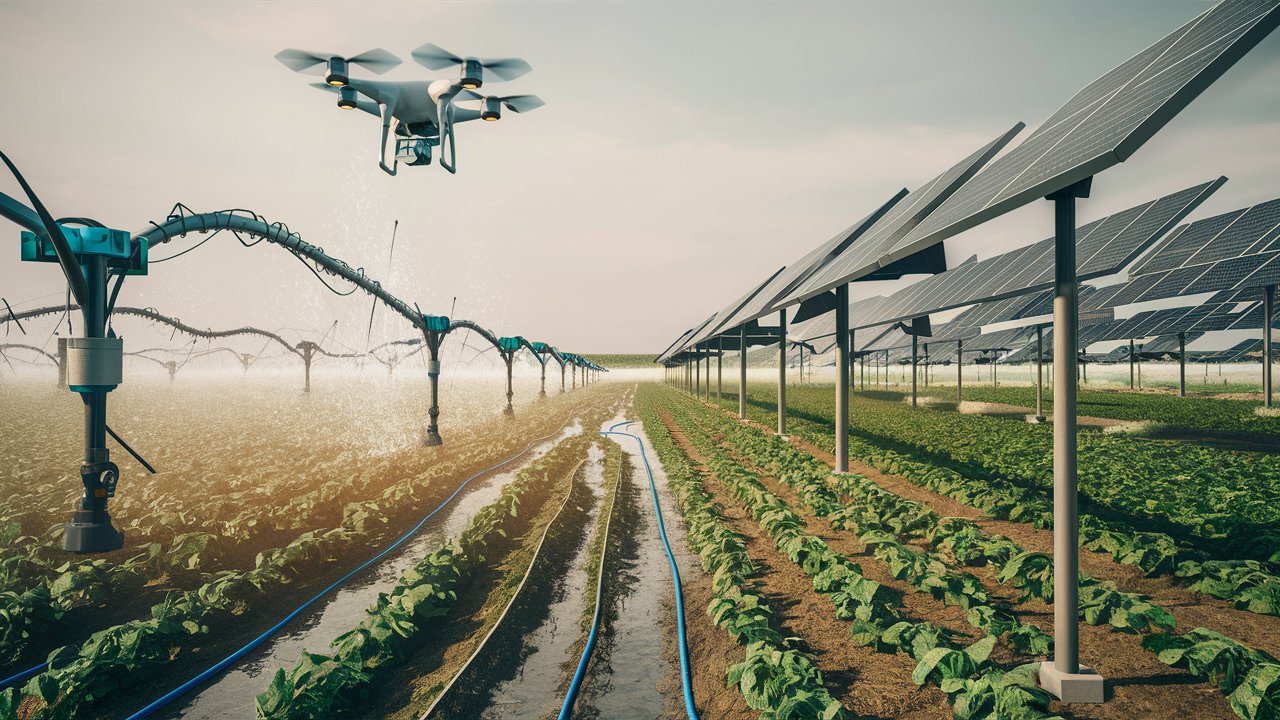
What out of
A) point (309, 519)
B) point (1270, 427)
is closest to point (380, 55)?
point (309, 519)

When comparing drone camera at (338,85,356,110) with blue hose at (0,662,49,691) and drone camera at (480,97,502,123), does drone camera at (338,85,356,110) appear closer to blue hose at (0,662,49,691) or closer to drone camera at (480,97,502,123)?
drone camera at (480,97,502,123)

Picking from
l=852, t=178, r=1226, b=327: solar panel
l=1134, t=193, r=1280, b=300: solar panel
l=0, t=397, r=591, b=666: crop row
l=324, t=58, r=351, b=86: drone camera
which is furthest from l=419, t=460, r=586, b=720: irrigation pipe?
l=1134, t=193, r=1280, b=300: solar panel

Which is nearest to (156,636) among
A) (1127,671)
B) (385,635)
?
(385,635)

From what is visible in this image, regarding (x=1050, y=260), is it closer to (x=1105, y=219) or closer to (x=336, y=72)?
(x=1105, y=219)

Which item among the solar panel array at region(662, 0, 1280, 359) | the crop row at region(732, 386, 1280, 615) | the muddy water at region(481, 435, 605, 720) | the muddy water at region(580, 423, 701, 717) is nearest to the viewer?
the solar panel array at region(662, 0, 1280, 359)

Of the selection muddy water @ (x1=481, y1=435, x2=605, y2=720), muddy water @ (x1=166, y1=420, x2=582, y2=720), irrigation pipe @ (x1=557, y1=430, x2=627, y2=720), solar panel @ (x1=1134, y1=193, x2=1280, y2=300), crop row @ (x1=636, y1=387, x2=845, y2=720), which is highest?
solar panel @ (x1=1134, y1=193, x2=1280, y2=300)
